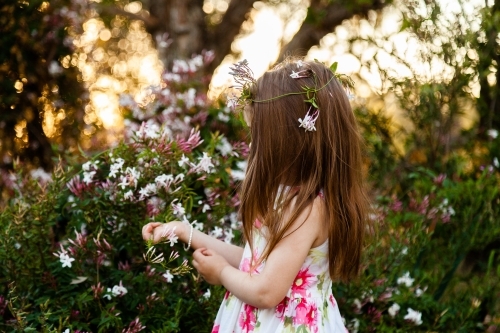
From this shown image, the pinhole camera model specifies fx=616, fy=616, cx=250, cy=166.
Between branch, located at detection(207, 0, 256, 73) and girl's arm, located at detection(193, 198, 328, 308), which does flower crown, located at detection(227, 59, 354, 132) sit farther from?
branch, located at detection(207, 0, 256, 73)

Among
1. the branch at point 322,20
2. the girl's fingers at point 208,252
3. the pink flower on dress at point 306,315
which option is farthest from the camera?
the branch at point 322,20

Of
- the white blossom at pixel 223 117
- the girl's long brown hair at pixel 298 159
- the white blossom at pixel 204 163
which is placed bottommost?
the white blossom at pixel 223 117

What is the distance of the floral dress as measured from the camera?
198 centimetres

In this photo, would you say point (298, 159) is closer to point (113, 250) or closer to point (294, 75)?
point (294, 75)

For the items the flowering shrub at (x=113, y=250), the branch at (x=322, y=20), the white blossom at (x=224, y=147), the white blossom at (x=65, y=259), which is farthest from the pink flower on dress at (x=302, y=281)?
the branch at (x=322, y=20)

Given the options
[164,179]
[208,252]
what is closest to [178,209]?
[164,179]

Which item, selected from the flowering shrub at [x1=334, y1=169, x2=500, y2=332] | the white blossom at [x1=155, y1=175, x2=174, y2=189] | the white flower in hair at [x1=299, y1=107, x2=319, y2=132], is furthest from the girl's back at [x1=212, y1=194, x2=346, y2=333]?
the flowering shrub at [x1=334, y1=169, x2=500, y2=332]

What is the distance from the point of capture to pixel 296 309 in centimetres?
199

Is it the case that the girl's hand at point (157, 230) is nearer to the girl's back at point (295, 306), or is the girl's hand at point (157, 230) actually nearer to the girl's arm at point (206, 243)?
the girl's arm at point (206, 243)

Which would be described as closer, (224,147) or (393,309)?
(393,309)

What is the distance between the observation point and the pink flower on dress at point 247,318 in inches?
79.3

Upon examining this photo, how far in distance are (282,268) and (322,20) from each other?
221 inches

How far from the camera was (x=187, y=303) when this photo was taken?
255 cm

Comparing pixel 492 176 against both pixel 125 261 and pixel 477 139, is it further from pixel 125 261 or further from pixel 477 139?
pixel 125 261
